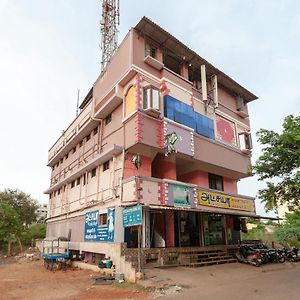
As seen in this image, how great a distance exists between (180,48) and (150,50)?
2495 millimetres

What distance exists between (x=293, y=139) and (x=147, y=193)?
7262 mm

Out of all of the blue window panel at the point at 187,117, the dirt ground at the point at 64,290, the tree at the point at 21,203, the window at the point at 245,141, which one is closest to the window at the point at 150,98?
the blue window panel at the point at 187,117

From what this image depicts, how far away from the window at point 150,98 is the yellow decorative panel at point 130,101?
680mm

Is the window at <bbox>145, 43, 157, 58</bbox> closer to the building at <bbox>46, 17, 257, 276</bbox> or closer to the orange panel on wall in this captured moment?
the building at <bbox>46, 17, 257, 276</bbox>

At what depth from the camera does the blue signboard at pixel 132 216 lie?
13634 millimetres

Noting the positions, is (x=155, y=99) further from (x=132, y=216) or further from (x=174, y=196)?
(x=132, y=216)

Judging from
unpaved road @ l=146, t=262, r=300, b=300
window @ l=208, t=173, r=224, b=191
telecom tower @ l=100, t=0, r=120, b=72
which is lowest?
unpaved road @ l=146, t=262, r=300, b=300

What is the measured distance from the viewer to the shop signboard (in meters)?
16.0

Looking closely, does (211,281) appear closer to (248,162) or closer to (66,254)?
(66,254)

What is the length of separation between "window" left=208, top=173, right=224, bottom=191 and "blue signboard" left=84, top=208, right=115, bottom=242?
29.5ft

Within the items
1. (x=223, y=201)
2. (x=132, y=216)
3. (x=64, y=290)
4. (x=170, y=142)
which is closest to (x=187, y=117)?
(x=170, y=142)

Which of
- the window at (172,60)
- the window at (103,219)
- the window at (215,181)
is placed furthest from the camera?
the window at (215,181)

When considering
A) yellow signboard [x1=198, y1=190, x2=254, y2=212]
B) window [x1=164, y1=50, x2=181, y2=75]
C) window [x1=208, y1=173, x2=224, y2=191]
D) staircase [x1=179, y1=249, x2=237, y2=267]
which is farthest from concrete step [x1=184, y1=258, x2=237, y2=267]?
window [x1=164, y1=50, x2=181, y2=75]

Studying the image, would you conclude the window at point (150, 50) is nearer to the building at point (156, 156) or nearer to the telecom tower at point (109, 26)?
the building at point (156, 156)
